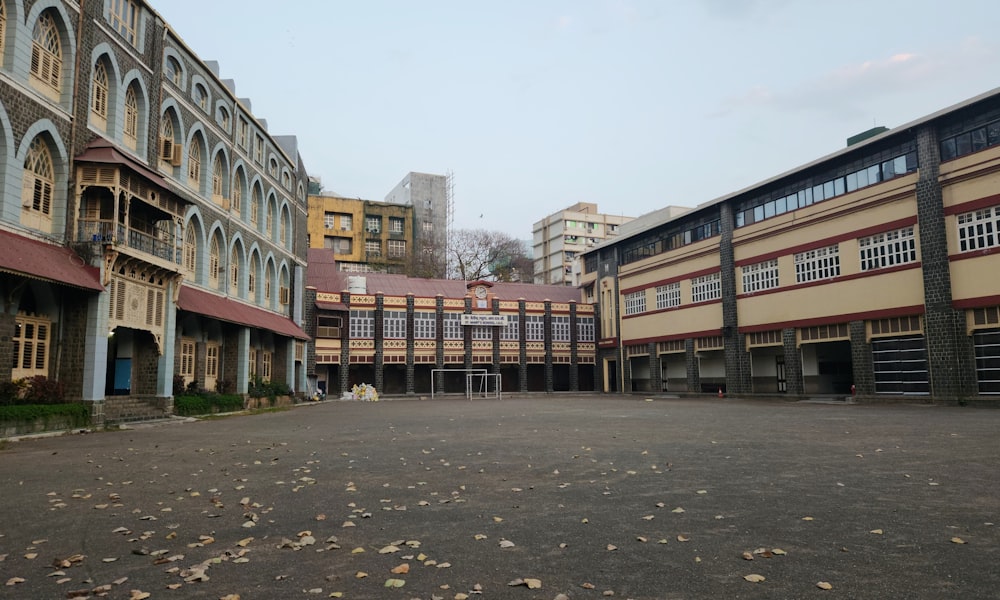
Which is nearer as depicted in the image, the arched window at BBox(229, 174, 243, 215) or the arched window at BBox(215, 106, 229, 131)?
the arched window at BBox(215, 106, 229, 131)

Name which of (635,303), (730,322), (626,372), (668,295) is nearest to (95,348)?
(730,322)

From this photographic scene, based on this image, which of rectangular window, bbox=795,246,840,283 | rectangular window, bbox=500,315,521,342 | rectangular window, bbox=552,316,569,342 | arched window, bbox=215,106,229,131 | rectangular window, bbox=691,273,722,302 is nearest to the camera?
arched window, bbox=215,106,229,131

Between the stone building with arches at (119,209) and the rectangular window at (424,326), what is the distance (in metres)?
21.4

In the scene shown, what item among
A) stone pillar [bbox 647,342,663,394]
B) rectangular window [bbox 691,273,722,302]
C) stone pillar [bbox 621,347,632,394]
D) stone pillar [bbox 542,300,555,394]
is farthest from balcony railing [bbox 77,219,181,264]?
stone pillar [bbox 542,300,555,394]

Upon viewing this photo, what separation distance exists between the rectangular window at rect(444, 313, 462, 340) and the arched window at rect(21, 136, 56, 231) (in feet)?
123

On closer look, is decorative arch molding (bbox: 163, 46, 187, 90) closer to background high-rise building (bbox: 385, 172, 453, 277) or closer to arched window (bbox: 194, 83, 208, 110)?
arched window (bbox: 194, 83, 208, 110)

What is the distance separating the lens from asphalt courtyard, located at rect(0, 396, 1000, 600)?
4663 millimetres

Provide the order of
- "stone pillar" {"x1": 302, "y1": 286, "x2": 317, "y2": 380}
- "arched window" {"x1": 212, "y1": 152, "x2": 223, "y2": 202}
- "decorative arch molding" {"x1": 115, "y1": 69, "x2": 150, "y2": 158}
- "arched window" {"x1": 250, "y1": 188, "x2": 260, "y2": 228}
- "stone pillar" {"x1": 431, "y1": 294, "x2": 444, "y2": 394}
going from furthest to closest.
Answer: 1. "stone pillar" {"x1": 431, "y1": 294, "x2": 444, "y2": 394}
2. "stone pillar" {"x1": 302, "y1": 286, "x2": 317, "y2": 380}
3. "arched window" {"x1": 250, "y1": 188, "x2": 260, "y2": 228}
4. "arched window" {"x1": 212, "y1": 152, "x2": 223, "y2": 202}
5. "decorative arch molding" {"x1": 115, "y1": 69, "x2": 150, "y2": 158}

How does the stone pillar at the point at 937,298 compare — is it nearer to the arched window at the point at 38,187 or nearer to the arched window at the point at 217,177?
the arched window at the point at 217,177

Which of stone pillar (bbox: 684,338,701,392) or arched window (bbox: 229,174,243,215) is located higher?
arched window (bbox: 229,174,243,215)

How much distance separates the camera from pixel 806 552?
530 centimetres

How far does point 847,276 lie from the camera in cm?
3334

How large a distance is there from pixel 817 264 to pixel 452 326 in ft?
96.7

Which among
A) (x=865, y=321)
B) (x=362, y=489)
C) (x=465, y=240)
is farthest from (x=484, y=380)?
(x=362, y=489)
